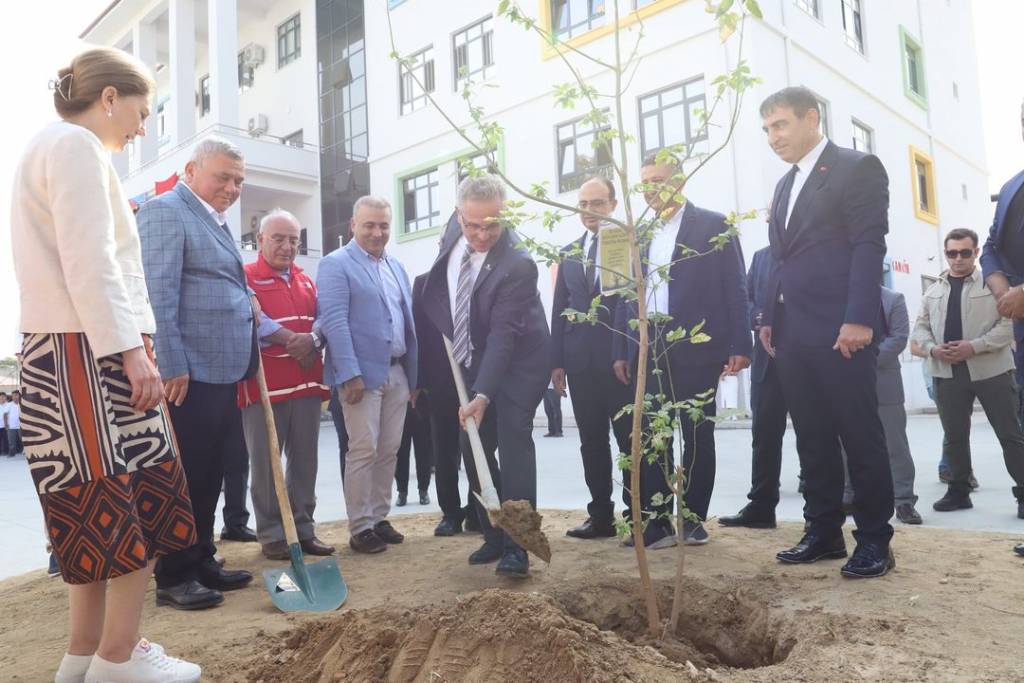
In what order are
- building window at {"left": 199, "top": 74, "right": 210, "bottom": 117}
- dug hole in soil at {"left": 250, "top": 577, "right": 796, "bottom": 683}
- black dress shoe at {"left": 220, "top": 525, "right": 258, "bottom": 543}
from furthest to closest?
1. building window at {"left": 199, "top": 74, "right": 210, "bottom": 117}
2. black dress shoe at {"left": 220, "top": 525, "right": 258, "bottom": 543}
3. dug hole in soil at {"left": 250, "top": 577, "right": 796, "bottom": 683}

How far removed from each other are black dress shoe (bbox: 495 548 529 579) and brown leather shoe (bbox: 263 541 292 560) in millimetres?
1352

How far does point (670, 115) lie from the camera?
14.1m

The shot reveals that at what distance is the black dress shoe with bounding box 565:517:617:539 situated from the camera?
13.3 ft

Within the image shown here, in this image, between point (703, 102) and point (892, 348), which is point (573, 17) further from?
point (892, 348)

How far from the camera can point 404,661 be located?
2133mm

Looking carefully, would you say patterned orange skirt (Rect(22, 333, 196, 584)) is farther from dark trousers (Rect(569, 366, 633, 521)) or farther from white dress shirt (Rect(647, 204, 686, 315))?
white dress shirt (Rect(647, 204, 686, 315))

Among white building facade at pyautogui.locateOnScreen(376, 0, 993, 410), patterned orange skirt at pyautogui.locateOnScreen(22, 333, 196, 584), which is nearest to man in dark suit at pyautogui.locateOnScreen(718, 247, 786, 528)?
patterned orange skirt at pyautogui.locateOnScreen(22, 333, 196, 584)

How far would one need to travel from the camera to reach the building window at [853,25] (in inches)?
652

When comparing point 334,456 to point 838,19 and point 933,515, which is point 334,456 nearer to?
point 933,515

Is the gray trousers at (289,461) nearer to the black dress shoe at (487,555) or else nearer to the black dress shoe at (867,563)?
the black dress shoe at (487,555)

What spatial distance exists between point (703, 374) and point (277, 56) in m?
23.3

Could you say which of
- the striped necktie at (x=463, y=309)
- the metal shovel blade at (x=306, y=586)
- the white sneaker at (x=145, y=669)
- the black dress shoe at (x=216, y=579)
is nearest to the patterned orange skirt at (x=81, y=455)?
the white sneaker at (x=145, y=669)

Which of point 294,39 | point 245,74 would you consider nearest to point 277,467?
point 294,39

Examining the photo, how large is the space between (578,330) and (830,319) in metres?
1.40
